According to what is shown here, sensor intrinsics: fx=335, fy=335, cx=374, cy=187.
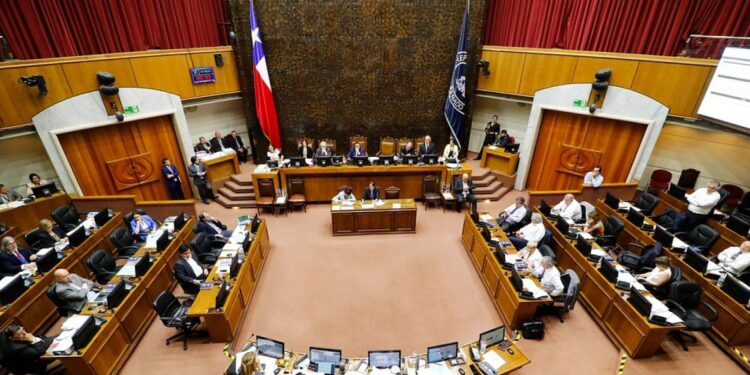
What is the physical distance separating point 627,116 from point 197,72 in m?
12.7

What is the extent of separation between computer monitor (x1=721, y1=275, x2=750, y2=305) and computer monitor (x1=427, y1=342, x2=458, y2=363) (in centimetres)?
478

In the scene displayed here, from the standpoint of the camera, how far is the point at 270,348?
4812 millimetres

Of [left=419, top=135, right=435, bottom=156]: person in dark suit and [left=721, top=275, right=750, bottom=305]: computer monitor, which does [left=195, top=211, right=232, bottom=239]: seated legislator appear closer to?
[left=419, top=135, right=435, bottom=156]: person in dark suit

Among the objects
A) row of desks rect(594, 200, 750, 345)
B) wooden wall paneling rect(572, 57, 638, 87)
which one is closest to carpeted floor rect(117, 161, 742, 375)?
row of desks rect(594, 200, 750, 345)

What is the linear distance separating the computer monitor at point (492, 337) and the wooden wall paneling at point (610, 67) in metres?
8.03

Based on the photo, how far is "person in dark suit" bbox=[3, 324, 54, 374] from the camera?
4789 mm

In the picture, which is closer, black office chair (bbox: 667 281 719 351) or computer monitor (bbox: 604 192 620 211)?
black office chair (bbox: 667 281 719 351)

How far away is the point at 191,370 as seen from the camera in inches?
213

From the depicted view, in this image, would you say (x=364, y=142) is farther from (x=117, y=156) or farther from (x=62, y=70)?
(x=62, y=70)

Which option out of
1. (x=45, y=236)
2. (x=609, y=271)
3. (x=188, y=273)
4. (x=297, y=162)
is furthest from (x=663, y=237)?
(x=45, y=236)

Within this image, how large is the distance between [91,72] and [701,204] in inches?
591

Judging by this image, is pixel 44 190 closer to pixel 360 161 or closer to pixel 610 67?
pixel 360 161

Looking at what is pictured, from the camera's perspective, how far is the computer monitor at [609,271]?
5.92 m

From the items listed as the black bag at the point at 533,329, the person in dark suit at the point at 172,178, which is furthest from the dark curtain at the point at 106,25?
the black bag at the point at 533,329
